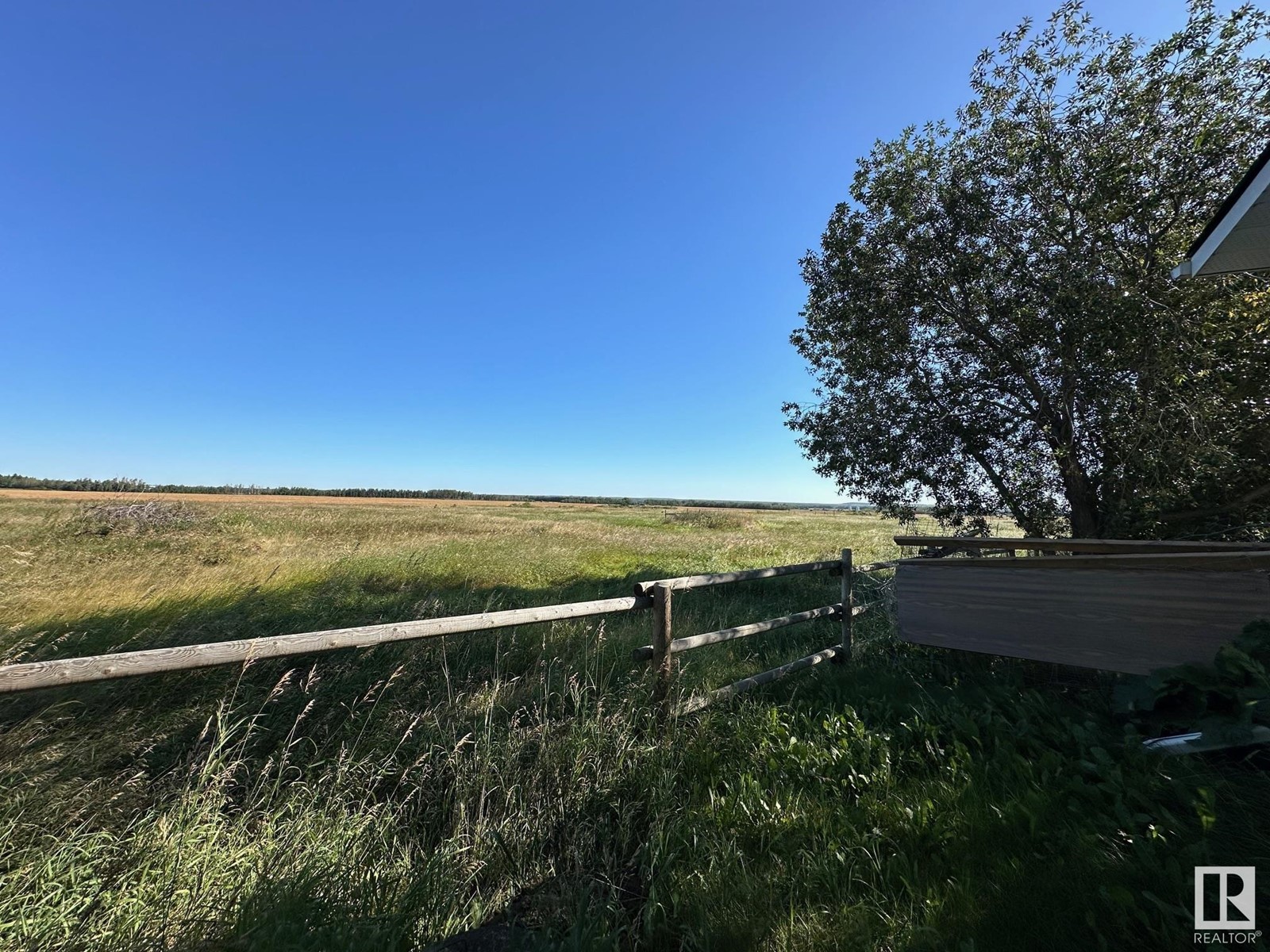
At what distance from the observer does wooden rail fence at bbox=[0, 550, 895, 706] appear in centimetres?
199

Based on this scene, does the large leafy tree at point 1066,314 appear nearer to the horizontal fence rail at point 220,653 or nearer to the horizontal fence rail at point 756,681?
the horizontal fence rail at point 756,681

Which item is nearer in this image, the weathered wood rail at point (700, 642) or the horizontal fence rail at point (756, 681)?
the weathered wood rail at point (700, 642)

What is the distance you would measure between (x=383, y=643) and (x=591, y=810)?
1.65m

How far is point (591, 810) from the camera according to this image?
10.0ft

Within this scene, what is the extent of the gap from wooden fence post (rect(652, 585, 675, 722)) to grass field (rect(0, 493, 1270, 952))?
0.17m

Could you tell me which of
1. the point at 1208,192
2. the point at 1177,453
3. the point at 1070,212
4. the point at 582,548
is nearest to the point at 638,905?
the point at 1177,453

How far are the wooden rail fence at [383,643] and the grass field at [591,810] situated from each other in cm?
34

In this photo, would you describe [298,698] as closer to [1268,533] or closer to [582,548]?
[1268,533]

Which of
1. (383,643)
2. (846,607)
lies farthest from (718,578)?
(383,643)

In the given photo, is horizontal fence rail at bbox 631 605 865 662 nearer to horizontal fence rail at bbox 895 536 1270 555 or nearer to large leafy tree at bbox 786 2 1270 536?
horizontal fence rail at bbox 895 536 1270 555

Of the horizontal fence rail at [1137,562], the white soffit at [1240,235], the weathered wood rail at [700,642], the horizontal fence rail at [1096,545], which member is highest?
the white soffit at [1240,235]

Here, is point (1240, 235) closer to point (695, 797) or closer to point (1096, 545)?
point (1096, 545)

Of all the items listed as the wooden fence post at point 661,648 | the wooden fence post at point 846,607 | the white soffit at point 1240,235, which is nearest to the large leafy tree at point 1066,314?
the white soffit at point 1240,235

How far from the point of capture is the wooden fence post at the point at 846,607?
553 centimetres
